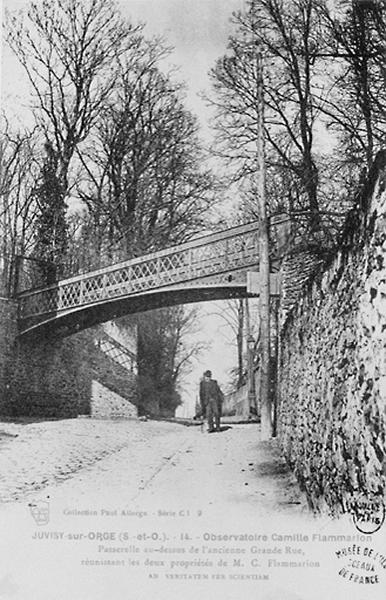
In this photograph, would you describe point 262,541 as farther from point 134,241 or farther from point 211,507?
point 134,241

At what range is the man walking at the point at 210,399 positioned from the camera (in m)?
7.95

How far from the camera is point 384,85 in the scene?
6.89 metres

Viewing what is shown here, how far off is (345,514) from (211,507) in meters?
0.97

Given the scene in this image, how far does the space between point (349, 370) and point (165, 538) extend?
5.62ft

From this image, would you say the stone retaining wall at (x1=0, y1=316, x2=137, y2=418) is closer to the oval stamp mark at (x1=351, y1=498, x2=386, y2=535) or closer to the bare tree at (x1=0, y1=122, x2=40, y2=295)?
the bare tree at (x1=0, y1=122, x2=40, y2=295)

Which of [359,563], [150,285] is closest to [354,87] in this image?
[359,563]

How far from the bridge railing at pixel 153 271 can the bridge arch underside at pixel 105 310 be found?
0.41ft

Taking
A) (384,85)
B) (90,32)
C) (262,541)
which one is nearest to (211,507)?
(262,541)

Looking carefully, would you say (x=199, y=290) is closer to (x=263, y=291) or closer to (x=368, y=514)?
(x=263, y=291)

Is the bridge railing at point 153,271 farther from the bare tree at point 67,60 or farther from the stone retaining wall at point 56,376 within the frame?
the bare tree at point 67,60

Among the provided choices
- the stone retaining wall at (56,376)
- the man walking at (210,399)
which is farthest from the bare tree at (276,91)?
the stone retaining wall at (56,376)

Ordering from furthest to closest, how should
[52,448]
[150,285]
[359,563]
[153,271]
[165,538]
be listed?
1. [150,285]
2. [153,271]
3. [52,448]
4. [165,538]
5. [359,563]

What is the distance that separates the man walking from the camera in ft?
26.1

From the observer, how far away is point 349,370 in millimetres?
4125
